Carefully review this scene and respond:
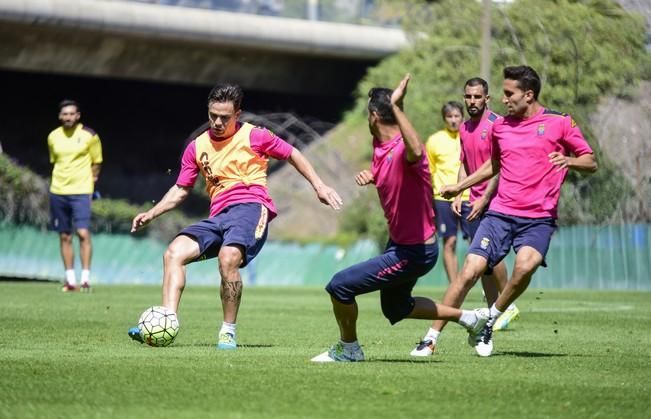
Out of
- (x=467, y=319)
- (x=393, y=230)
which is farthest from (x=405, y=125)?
(x=467, y=319)

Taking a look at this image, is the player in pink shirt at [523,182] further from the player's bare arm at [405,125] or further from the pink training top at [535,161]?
the player's bare arm at [405,125]

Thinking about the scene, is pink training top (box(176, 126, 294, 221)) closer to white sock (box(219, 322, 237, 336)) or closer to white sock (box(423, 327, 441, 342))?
white sock (box(219, 322, 237, 336))

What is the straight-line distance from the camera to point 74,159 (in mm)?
20672

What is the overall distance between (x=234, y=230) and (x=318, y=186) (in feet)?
3.55

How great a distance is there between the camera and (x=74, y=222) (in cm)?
2083

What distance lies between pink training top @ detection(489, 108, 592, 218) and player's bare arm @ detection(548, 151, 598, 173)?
4.8 inches

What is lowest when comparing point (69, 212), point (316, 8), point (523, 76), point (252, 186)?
point (252, 186)

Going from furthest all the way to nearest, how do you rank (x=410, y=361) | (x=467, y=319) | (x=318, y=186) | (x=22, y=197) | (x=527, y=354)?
(x=22, y=197), (x=527, y=354), (x=318, y=186), (x=467, y=319), (x=410, y=361)

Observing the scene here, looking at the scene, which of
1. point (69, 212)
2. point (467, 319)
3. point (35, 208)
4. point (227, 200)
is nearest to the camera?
point (467, 319)

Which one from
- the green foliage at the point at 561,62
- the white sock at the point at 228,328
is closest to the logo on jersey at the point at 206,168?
the white sock at the point at 228,328

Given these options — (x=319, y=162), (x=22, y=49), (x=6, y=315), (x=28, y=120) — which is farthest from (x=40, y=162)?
(x=6, y=315)

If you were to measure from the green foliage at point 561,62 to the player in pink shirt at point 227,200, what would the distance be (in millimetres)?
17357

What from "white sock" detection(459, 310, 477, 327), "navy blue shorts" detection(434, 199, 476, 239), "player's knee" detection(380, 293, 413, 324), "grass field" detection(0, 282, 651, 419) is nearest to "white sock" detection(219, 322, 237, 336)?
"grass field" detection(0, 282, 651, 419)

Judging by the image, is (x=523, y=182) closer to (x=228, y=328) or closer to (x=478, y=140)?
(x=478, y=140)
